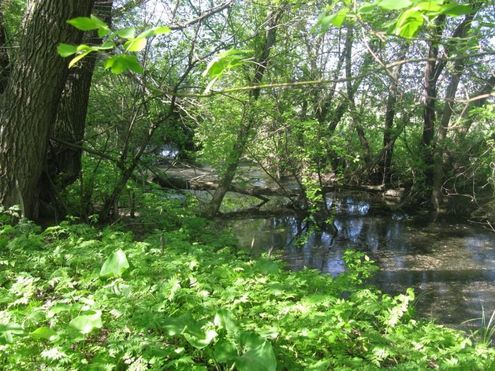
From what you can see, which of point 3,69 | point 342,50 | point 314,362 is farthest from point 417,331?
point 342,50

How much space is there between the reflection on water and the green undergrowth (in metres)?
3.62

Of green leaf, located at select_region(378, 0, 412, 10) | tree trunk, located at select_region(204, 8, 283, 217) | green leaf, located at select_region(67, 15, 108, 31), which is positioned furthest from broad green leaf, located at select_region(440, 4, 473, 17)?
tree trunk, located at select_region(204, 8, 283, 217)

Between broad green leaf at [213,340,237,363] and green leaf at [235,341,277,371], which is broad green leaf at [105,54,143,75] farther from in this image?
broad green leaf at [213,340,237,363]

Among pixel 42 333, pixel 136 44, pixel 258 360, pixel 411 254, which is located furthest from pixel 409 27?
pixel 411 254

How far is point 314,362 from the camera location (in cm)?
254

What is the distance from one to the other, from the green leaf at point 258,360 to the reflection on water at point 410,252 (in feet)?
16.6

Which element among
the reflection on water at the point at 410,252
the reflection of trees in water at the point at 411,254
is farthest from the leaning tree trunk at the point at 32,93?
the reflection of trees in water at the point at 411,254

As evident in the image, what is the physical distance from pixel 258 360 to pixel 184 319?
541 mm

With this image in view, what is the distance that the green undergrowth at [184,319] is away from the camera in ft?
7.27

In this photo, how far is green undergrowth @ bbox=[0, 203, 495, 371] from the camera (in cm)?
221

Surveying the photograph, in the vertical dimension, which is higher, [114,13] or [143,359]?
[114,13]

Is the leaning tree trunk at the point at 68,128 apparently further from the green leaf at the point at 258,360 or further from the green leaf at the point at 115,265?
the green leaf at the point at 258,360

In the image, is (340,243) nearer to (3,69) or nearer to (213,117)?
(213,117)

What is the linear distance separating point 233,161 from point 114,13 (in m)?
4.21
